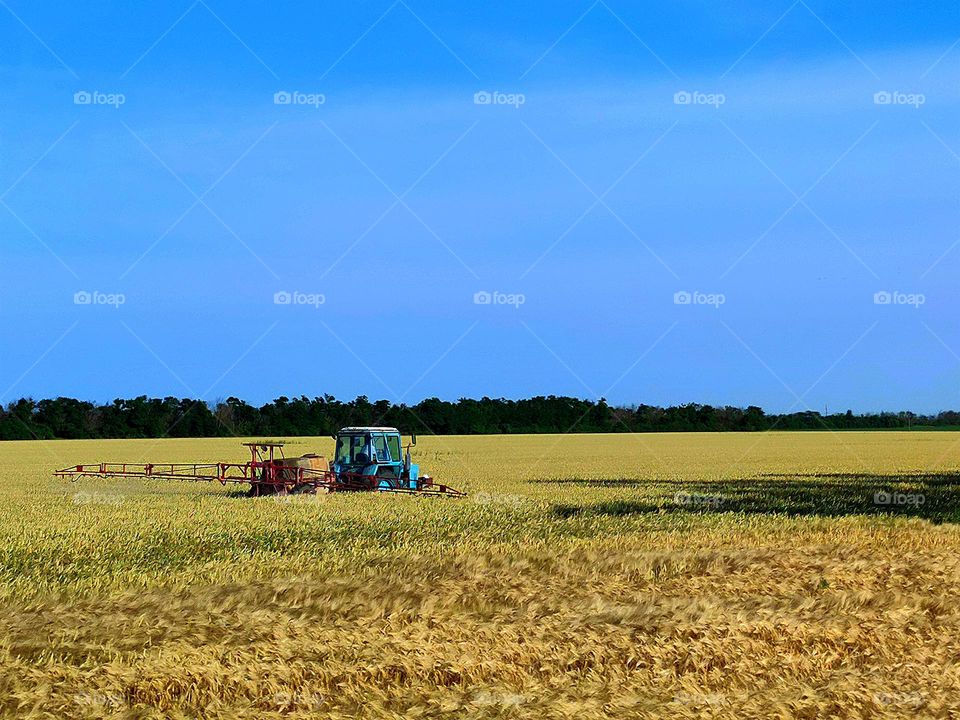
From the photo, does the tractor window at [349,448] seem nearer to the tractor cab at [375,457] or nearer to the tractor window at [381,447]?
the tractor cab at [375,457]

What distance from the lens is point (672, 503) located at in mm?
23312

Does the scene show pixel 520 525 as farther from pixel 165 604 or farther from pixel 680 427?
pixel 680 427

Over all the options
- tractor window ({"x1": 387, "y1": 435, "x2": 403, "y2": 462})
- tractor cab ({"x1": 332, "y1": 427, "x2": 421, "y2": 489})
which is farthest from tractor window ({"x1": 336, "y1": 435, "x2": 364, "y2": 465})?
tractor window ({"x1": 387, "y1": 435, "x2": 403, "y2": 462})

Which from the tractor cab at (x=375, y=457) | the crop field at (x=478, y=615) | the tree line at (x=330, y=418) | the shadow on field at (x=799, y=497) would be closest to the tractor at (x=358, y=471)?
the tractor cab at (x=375, y=457)

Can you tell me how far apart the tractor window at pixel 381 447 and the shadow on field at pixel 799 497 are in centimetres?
646

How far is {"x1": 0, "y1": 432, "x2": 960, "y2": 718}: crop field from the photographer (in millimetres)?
8102

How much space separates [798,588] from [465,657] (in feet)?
16.5

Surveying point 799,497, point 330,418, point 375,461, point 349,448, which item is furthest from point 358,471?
point 330,418

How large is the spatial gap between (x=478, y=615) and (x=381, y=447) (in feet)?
58.2

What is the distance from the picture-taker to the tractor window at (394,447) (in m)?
27.8

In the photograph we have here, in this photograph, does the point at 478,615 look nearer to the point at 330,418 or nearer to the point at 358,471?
the point at 358,471

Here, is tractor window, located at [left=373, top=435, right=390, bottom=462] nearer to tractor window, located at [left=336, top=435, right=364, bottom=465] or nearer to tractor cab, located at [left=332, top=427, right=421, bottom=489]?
tractor cab, located at [left=332, top=427, right=421, bottom=489]

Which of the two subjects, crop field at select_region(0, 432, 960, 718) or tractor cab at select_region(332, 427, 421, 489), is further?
tractor cab at select_region(332, 427, 421, 489)

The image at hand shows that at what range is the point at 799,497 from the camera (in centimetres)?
2644
